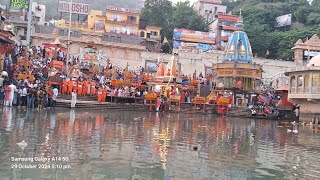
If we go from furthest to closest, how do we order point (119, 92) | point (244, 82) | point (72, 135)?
1. point (244, 82)
2. point (119, 92)
3. point (72, 135)

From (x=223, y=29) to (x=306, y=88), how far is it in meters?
43.9

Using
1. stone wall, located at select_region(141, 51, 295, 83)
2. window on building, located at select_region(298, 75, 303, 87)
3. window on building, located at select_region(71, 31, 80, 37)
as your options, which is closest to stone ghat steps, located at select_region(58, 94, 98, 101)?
window on building, located at select_region(298, 75, 303, 87)

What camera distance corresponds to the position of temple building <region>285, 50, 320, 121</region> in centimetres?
3016

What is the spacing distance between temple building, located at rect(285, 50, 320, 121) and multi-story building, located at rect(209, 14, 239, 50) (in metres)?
37.8

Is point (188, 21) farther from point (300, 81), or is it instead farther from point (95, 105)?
point (95, 105)

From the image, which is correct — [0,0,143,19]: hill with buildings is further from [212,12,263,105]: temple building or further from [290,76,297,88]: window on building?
[290,76,297,88]: window on building

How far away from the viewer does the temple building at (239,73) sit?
3956 centimetres

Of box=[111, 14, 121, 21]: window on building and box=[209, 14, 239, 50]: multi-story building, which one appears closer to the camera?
box=[111, 14, 121, 21]: window on building

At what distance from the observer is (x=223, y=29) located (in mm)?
73500

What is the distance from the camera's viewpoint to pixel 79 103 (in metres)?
28.1

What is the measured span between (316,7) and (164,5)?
1226 inches

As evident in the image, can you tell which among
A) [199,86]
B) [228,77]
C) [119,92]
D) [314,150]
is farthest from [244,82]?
[314,150]

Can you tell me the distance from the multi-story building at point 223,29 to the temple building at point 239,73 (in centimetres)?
2795

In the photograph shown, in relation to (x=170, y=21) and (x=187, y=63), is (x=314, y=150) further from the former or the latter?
(x=170, y=21)
